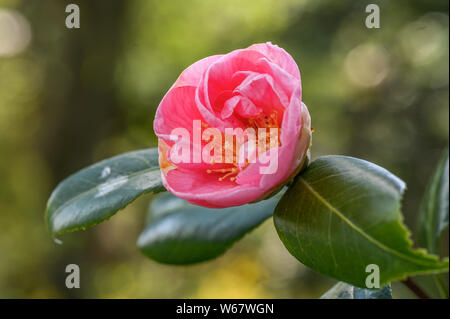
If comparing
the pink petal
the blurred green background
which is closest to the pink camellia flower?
the pink petal

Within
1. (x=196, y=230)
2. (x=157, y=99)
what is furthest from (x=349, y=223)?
(x=157, y=99)

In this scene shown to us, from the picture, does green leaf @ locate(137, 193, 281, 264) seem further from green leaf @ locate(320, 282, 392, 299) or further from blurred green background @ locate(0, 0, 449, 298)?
blurred green background @ locate(0, 0, 449, 298)

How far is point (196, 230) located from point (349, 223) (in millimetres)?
558

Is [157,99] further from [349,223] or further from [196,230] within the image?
[349,223]

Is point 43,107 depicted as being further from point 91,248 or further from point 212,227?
point 212,227

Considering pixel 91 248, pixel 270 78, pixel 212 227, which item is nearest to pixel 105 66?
pixel 91 248

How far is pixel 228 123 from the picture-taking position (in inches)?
23.9

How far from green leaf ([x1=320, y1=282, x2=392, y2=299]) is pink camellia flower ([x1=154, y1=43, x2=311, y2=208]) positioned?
0.75 ft

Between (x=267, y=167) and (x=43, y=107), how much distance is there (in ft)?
15.5

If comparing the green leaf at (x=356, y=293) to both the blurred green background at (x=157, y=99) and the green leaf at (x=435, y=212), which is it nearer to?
the green leaf at (x=435, y=212)

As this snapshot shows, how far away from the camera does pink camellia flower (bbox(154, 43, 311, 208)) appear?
0.56 m

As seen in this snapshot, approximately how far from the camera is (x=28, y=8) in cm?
468

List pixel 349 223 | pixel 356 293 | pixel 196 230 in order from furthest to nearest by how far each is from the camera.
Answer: pixel 196 230
pixel 356 293
pixel 349 223

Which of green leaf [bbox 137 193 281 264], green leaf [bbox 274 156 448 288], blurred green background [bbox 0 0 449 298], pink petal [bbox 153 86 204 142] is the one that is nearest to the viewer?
green leaf [bbox 274 156 448 288]
